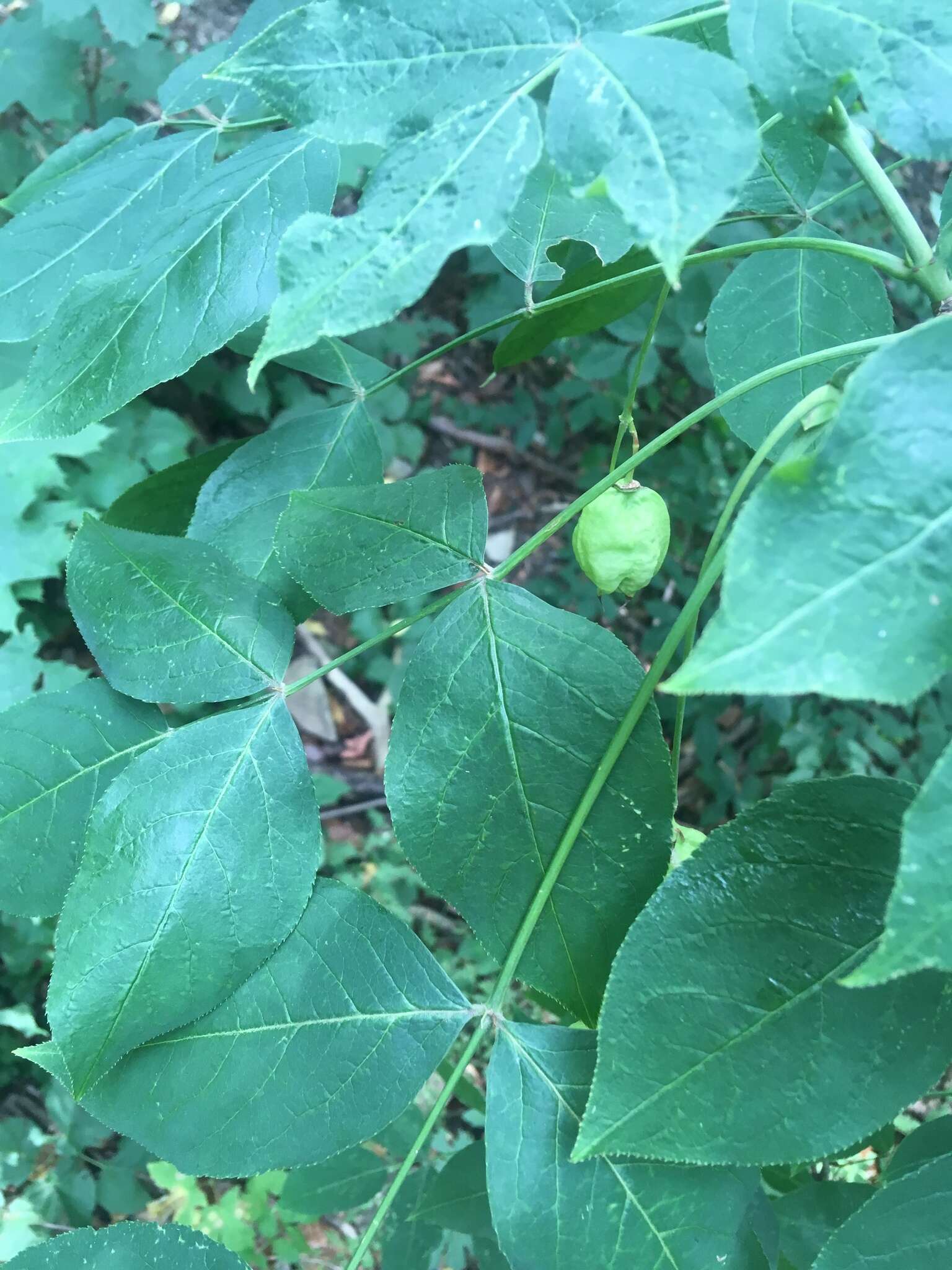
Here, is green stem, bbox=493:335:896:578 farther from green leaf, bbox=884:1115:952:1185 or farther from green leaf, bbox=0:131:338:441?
green leaf, bbox=884:1115:952:1185

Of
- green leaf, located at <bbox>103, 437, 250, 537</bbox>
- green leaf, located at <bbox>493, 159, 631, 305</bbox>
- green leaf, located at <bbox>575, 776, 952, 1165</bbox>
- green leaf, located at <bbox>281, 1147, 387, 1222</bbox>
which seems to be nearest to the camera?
green leaf, located at <bbox>575, 776, 952, 1165</bbox>

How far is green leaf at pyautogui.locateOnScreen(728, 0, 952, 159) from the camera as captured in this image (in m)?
0.54

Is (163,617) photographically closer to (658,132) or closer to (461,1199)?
(658,132)

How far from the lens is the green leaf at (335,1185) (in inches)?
56.8

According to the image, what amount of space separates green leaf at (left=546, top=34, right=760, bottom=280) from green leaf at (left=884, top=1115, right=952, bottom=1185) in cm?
80

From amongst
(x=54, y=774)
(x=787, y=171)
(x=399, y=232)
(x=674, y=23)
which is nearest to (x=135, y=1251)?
(x=54, y=774)

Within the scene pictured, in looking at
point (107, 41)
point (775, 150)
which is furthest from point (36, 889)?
point (107, 41)

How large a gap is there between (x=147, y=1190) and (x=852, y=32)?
275cm

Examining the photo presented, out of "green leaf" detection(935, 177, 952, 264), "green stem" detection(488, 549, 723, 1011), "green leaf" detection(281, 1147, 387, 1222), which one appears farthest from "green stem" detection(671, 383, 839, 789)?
"green leaf" detection(281, 1147, 387, 1222)

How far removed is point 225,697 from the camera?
902 millimetres

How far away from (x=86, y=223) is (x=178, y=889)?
0.69 metres

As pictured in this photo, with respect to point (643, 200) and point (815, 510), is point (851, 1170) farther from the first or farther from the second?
point (643, 200)

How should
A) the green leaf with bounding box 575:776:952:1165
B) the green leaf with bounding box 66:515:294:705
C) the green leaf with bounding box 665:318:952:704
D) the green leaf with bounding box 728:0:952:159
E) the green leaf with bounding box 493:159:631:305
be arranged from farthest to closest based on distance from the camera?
the green leaf with bounding box 493:159:631:305 → the green leaf with bounding box 66:515:294:705 → the green leaf with bounding box 575:776:952:1165 → the green leaf with bounding box 728:0:952:159 → the green leaf with bounding box 665:318:952:704

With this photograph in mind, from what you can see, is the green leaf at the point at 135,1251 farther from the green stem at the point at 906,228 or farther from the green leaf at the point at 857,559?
the green stem at the point at 906,228
